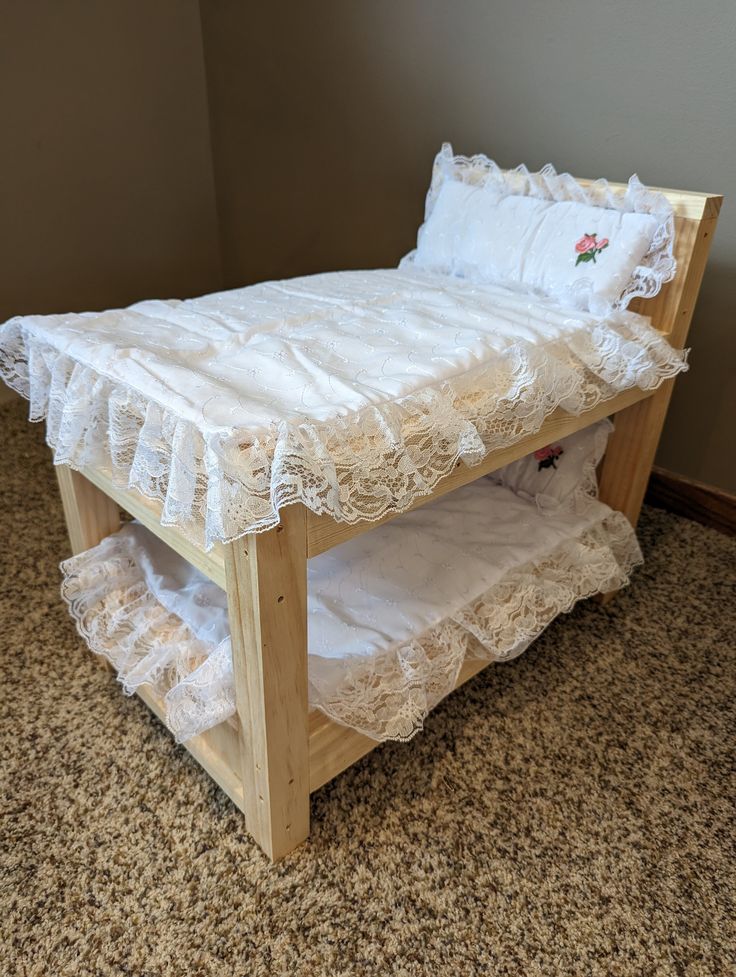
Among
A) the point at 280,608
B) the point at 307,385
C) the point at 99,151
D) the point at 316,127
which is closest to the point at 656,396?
the point at 307,385

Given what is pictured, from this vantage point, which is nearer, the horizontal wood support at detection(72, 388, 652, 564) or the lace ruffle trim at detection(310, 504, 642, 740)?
the horizontal wood support at detection(72, 388, 652, 564)

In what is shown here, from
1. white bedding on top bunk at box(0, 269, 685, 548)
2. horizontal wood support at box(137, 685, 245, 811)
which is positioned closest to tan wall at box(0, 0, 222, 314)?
white bedding on top bunk at box(0, 269, 685, 548)

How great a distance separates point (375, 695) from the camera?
0.85m

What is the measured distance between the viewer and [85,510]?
102 centimetres

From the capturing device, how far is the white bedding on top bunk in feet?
2.05

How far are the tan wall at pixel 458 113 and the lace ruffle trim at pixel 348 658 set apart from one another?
0.64m

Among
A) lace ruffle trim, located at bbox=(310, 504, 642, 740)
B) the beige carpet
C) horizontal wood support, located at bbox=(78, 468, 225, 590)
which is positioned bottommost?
the beige carpet

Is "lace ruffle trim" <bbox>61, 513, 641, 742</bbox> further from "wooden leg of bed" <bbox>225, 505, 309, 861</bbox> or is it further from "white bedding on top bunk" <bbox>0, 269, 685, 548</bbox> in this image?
"white bedding on top bunk" <bbox>0, 269, 685, 548</bbox>

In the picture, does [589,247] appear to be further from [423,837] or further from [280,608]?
[423,837]

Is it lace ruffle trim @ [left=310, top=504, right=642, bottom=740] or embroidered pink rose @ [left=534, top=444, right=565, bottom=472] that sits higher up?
embroidered pink rose @ [left=534, top=444, right=565, bottom=472]

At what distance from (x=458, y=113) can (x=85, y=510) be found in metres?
1.21

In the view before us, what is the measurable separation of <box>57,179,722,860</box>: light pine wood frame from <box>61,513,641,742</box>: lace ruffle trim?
0.04m

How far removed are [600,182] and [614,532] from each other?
60 cm

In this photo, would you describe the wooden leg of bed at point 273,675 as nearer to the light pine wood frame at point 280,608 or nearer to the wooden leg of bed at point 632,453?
the light pine wood frame at point 280,608
